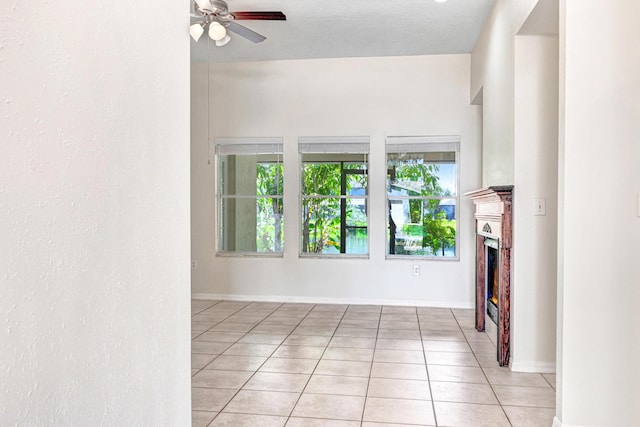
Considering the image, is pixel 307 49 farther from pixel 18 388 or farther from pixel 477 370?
pixel 18 388

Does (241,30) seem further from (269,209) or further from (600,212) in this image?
(600,212)

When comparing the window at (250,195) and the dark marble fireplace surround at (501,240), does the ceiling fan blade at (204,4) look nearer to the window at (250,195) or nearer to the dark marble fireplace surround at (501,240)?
the dark marble fireplace surround at (501,240)

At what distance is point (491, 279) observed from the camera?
4.29 metres

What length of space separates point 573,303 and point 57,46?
2385mm

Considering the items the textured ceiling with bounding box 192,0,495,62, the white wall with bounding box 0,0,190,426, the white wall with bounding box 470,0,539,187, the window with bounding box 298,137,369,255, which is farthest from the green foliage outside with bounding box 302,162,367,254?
the white wall with bounding box 0,0,190,426

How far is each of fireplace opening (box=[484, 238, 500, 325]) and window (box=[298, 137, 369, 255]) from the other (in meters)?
1.79

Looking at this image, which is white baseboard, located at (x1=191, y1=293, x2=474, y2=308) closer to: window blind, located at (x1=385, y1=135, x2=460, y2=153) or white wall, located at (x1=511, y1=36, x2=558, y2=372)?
window blind, located at (x1=385, y1=135, x2=460, y2=153)

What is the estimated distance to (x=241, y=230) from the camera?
20.4ft

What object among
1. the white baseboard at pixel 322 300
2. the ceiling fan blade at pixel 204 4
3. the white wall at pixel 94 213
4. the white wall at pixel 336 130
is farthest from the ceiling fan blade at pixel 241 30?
the white baseboard at pixel 322 300

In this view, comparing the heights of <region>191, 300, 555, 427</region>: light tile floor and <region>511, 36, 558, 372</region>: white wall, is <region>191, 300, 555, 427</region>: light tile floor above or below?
below

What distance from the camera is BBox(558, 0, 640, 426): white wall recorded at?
2.22m

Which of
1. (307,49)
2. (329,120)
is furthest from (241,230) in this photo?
(307,49)

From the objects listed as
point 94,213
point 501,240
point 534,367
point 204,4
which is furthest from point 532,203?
point 94,213

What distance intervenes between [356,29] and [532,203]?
8.55 feet
